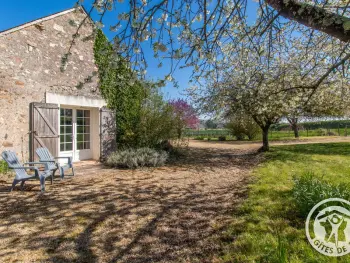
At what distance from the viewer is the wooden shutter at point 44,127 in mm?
5812

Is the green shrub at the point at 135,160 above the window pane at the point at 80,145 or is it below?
below

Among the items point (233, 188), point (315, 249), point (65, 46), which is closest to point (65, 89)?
point (65, 46)

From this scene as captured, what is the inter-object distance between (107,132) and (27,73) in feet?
9.65

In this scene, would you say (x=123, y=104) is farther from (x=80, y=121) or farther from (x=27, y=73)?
(x=27, y=73)

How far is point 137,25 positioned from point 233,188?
3.35 meters

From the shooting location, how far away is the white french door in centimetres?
692

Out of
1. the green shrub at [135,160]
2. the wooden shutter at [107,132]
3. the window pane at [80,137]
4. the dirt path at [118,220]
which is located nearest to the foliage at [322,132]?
the green shrub at [135,160]

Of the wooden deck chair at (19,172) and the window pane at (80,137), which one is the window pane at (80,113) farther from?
the wooden deck chair at (19,172)

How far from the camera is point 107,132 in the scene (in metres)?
7.77

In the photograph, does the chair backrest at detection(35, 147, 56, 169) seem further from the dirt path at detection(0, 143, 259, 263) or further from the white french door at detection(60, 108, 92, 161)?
the white french door at detection(60, 108, 92, 161)

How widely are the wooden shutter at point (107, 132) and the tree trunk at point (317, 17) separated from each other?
6634 mm

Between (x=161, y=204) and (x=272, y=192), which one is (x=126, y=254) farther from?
(x=272, y=192)

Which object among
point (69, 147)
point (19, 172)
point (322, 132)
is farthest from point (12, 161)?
point (322, 132)

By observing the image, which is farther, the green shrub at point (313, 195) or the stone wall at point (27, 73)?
the stone wall at point (27, 73)
